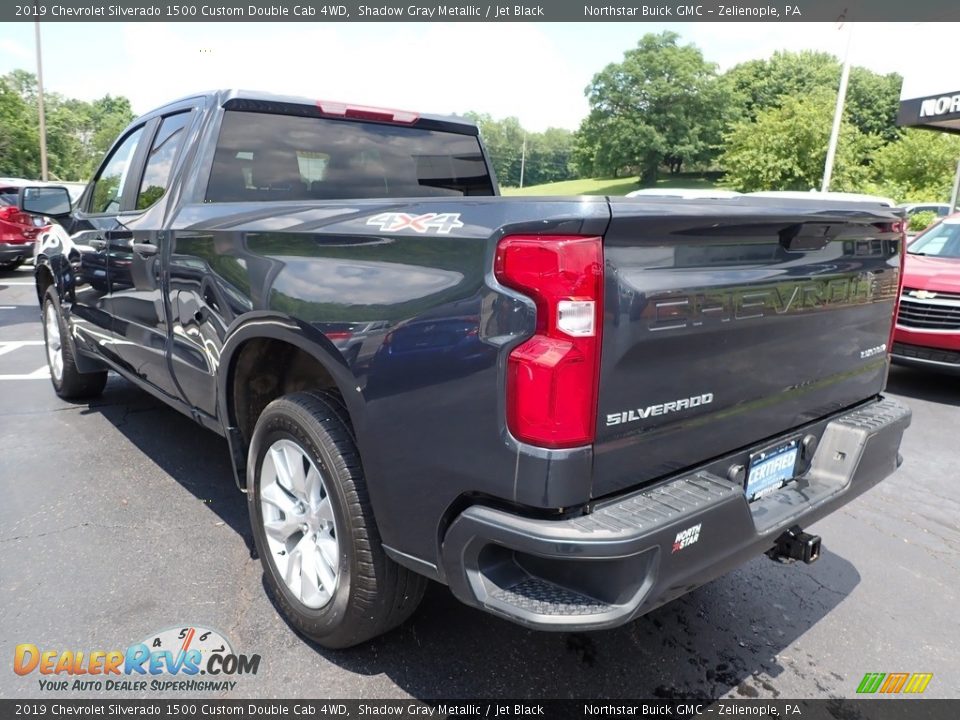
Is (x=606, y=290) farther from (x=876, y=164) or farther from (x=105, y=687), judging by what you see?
(x=876, y=164)

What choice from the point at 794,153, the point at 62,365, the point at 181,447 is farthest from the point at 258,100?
the point at 794,153

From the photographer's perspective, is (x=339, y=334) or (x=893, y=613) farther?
(x=893, y=613)

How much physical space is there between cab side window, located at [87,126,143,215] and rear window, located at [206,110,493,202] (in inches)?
46.8

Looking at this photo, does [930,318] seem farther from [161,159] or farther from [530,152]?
[530,152]

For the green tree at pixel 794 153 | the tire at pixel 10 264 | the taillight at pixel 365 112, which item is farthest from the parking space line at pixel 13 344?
the green tree at pixel 794 153

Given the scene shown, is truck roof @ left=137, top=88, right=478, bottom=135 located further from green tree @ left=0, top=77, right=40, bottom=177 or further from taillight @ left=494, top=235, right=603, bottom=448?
green tree @ left=0, top=77, right=40, bottom=177

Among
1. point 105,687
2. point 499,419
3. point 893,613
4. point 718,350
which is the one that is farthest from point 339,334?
point 893,613

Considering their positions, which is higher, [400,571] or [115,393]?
[400,571]

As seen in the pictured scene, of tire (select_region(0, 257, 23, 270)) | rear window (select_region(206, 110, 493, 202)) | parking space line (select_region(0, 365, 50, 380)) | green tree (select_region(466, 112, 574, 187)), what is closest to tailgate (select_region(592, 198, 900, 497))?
rear window (select_region(206, 110, 493, 202))

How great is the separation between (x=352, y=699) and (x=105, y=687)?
0.86m

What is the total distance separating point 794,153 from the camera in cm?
4522

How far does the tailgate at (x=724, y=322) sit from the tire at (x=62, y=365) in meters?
4.74

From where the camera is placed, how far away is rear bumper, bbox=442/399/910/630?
173cm

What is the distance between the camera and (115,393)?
232 inches
